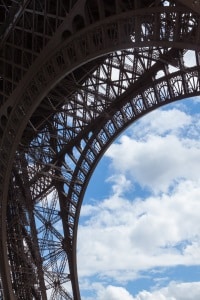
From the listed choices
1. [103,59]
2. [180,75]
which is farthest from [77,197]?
[180,75]

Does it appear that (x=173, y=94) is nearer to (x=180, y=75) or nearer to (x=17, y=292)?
(x=180, y=75)

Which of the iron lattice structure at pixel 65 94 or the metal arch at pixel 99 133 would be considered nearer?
the iron lattice structure at pixel 65 94

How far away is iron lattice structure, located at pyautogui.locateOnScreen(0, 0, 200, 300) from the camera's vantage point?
53.0 ft

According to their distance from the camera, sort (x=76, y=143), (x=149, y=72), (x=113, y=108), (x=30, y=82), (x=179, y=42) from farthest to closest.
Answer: (x=76, y=143), (x=113, y=108), (x=149, y=72), (x=30, y=82), (x=179, y=42)

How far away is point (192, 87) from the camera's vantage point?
67.9ft

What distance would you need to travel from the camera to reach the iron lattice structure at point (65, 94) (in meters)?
16.2

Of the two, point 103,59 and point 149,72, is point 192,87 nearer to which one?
point 149,72

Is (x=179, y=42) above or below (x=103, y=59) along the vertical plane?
below

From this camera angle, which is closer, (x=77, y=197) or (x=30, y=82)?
(x=30, y=82)

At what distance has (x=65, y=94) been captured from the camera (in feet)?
82.1

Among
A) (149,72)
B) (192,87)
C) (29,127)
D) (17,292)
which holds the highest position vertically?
(29,127)

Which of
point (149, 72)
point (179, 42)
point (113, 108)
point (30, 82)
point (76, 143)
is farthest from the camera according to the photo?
point (76, 143)

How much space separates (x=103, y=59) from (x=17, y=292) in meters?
12.1

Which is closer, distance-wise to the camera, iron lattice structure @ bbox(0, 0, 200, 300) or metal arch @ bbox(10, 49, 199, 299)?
iron lattice structure @ bbox(0, 0, 200, 300)
